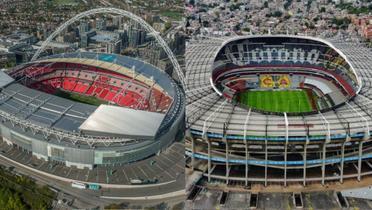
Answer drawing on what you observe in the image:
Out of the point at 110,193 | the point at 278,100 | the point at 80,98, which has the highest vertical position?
the point at 278,100

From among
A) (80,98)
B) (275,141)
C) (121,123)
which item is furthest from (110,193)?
(80,98)

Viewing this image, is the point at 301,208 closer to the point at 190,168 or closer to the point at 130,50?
the point at 190,168

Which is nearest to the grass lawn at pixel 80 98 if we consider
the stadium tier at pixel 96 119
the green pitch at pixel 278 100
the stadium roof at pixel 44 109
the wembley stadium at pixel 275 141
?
the stadium tier at pixel 96 119

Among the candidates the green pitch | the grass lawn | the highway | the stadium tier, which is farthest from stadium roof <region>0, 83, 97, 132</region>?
the green pitch

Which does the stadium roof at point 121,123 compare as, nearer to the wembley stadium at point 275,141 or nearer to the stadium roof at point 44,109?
the stadium roof at point 44,109

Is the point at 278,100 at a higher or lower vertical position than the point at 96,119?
lower

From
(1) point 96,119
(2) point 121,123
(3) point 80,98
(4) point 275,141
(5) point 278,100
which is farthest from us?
(3) point 80,98

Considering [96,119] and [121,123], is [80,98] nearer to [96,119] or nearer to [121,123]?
[96,119]

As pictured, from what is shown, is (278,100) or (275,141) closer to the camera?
(275,141)
